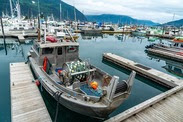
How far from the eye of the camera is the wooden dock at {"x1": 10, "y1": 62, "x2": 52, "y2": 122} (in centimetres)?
648

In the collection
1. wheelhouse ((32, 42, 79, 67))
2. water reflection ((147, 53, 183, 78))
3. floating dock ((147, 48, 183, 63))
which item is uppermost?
wheelhouse ((32, 42, 79, 67))

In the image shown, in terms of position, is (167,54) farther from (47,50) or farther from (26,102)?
(26,102)

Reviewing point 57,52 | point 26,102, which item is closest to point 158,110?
point 26,102

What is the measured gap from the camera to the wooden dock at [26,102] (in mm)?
6484

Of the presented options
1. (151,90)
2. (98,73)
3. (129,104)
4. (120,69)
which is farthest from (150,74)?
(98,73)

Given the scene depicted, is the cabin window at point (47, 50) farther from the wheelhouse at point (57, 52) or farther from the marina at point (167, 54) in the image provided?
the marina at point (167, 54)

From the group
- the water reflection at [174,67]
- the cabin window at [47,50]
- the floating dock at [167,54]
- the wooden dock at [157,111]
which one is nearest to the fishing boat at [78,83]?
the cabin window at [47,50]

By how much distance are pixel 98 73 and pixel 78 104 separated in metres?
3.03

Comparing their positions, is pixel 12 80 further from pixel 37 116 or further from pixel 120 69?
pixel 120 69

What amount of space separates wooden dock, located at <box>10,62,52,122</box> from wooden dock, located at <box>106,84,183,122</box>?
364 cm

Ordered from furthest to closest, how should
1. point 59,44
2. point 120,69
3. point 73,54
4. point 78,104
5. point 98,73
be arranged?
point 120,69
point 73,54
point 59,44
point 98,73
point 78,104

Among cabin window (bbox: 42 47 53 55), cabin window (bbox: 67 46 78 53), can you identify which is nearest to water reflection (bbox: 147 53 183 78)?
cabin window (bbox: 67 46 78 53)

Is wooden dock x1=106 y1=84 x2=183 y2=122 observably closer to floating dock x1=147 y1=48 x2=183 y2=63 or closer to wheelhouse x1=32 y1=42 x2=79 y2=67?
wheelhouse x1=32 y1=42 x2=79 y2=67

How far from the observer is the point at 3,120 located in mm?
7188
